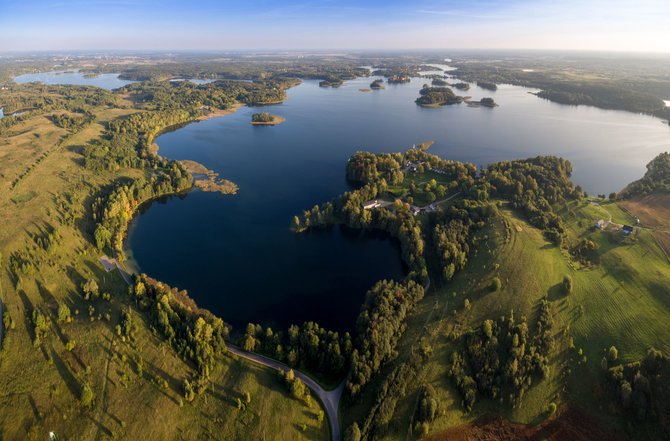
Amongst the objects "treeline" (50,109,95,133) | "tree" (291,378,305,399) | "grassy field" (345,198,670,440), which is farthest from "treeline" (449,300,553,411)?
"treeline" (50,109,95,133)

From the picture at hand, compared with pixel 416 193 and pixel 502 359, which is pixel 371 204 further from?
pixel 502 359

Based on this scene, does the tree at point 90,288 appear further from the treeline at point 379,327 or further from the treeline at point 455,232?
the treeline at point 455,232

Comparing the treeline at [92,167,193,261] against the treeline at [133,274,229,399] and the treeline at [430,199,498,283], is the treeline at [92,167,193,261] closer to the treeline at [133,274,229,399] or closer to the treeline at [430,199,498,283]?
the treeline at [133,274,229,399]

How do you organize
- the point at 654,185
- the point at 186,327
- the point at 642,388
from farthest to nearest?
the point at 654,185 → the point at 186,327 → the point at 642,388

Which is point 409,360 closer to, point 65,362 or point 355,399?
point 355,399

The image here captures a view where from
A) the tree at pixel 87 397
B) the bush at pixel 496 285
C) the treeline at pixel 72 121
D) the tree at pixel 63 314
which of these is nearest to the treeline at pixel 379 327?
the bush at pixel 496 285

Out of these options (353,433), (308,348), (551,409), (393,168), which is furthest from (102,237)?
(551,409)

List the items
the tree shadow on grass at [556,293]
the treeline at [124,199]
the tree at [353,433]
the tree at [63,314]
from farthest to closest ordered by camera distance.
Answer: the treeline at [124,199], the tree shadow on grass at [556,293], the tree at [63,314], the tree at [353,433]
